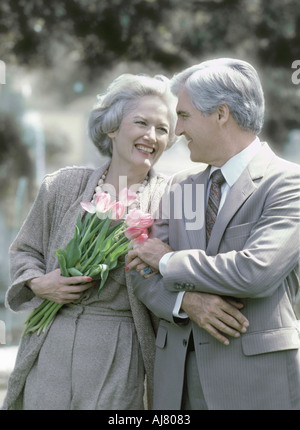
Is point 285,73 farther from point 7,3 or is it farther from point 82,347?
point 82,347

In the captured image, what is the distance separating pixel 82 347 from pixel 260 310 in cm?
81

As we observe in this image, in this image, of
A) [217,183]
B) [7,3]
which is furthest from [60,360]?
[7,3]

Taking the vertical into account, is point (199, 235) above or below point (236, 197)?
below

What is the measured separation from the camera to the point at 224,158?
8.32 feet

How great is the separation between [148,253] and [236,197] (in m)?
0.43

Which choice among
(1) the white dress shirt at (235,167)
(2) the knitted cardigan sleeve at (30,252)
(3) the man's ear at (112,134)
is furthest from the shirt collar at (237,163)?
(2) the knitted cardigan sleeve at (30,252)

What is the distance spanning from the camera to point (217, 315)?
2307 mm

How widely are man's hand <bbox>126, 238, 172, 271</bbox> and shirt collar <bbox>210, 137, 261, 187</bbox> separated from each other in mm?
381

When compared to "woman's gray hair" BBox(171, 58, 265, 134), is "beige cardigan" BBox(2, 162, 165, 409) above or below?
below

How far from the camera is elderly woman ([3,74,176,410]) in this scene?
2.64 metres

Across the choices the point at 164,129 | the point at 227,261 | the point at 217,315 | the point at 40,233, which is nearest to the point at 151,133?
→ the point at 164,129

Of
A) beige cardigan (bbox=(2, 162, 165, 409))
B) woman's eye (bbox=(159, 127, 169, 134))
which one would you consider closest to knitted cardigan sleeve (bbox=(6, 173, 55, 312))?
beige cardigan (bbox=(2, 162, 165, 409))

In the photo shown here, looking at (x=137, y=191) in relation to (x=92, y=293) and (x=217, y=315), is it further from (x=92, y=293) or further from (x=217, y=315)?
(x=217, y=315)

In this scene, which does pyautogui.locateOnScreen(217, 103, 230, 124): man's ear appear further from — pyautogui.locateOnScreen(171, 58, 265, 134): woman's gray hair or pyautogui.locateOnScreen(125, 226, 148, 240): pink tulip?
pyautogui.locateOnScreen(125, 226, 148, 240): pink tulip
